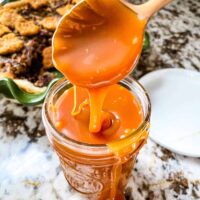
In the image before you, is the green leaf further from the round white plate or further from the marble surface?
the round white plate

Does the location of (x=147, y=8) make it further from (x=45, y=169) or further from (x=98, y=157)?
(x=45, y=169)

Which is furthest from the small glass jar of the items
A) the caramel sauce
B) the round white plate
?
the round white plate

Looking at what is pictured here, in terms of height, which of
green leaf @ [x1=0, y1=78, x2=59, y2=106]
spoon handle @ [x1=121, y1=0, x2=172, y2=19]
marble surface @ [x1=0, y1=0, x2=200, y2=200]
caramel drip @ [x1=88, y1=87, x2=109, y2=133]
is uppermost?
spoon handle @ [x1=121, y1=0, x2=172, y2=19]

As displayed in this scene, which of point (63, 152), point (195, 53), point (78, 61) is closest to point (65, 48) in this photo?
point (78, 61)

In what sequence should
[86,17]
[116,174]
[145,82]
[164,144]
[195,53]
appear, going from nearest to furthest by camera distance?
1. [86,17]
2. [116,174]
3. [164,144]
4. [145,82]
5. [195,53]

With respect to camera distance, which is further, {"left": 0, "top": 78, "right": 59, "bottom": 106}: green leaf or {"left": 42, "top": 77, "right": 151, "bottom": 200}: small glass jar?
{"left": 0, "top": 78, "right": 59, "bottom": 106}: green leaf

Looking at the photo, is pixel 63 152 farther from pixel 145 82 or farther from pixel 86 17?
pixel 145 82
